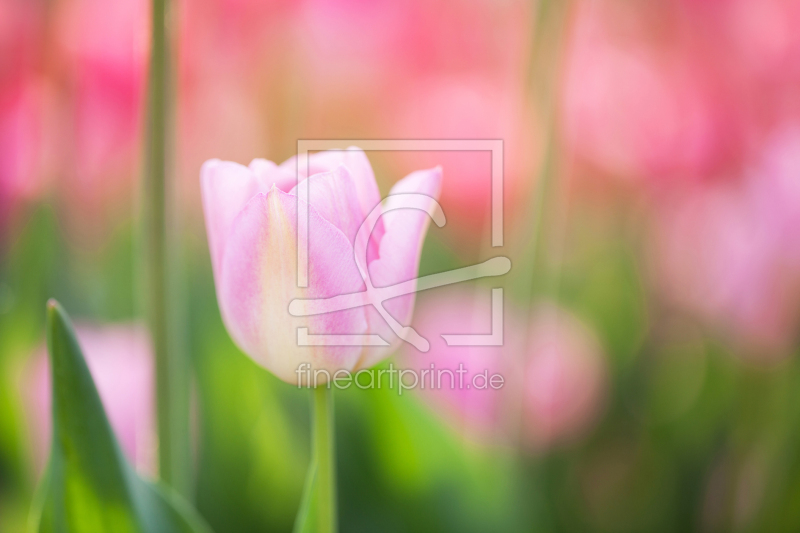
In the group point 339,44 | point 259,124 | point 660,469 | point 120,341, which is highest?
point 339,44

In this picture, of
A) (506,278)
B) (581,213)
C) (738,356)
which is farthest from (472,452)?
(581,213)

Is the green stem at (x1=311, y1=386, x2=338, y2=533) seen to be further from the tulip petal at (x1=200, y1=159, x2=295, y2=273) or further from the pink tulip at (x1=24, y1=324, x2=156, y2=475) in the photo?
the pink tulip at (x1=24, y1=324, x2=156, y2=475)

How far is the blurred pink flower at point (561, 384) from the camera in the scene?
499mm

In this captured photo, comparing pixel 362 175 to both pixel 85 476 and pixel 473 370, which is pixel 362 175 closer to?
pixel 85 476

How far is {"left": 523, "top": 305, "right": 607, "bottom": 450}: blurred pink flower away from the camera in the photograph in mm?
499

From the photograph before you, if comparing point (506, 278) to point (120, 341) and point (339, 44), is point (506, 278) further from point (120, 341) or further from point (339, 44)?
point (339, 44)

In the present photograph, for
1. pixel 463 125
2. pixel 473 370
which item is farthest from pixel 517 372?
pixel 463 125

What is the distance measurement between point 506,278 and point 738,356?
0.66 ft

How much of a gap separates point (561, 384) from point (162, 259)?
340 millimetres

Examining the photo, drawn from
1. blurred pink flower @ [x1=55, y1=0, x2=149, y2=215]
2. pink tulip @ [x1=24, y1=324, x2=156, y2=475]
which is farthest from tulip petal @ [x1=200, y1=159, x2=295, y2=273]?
blurred pink flower @ [x1=55, y1=0, x2=149, y2=215]

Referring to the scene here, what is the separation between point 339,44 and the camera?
832 millimetres

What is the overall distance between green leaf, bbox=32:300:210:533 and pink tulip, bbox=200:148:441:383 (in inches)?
2.0

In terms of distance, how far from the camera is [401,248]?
22 centimetres

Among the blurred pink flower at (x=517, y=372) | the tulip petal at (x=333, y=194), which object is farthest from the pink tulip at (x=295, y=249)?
the blurred pink flower at (x=517, y=372)
